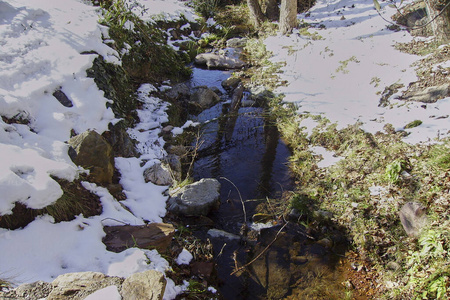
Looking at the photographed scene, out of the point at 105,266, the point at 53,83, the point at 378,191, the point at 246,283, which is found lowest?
the point at 246,283

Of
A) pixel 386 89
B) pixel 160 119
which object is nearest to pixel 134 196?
pixel 160 119

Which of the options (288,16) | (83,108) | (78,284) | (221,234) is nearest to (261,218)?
(221,234)

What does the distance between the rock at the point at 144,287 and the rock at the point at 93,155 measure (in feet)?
7.04

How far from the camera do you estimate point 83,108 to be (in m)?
4.77

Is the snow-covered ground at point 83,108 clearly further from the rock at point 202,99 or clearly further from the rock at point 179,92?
the rock at point 202,99

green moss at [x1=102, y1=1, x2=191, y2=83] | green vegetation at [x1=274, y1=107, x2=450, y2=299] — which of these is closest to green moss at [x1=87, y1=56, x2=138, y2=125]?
green moss at [x1=102, y1=1, x2=191, y2=83]

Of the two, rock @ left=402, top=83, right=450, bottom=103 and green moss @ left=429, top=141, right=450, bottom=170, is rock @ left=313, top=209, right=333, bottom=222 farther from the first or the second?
rock @ left=402, top=83, right=450, bottom=103

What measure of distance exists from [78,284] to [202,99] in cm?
596

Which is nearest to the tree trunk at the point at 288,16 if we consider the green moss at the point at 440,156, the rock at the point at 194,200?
the green moss at the point at 440,156

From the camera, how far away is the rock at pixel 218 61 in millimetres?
9953

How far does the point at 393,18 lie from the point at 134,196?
9058 millimetres

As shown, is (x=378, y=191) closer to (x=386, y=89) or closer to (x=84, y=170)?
(x=386, y=89)

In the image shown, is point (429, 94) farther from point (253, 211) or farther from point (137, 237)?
point (137, 237)

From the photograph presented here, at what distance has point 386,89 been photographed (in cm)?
623
